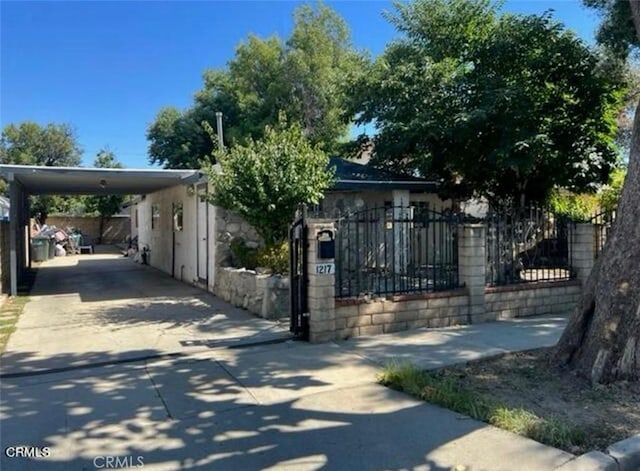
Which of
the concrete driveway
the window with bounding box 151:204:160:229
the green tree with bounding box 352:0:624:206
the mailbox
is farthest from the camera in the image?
the window with bounding box 151:204:160:229

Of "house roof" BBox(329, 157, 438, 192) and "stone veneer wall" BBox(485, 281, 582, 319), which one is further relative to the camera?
"house roof" BBox(329, 157, 438, 192)

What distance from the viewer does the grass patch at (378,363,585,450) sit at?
397 cm

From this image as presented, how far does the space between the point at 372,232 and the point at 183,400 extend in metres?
4.88

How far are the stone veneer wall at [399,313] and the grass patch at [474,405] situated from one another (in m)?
1.57

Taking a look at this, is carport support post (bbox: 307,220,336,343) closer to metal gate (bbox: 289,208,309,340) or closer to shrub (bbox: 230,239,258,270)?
metal gate (bbox: 289,208,309,340)

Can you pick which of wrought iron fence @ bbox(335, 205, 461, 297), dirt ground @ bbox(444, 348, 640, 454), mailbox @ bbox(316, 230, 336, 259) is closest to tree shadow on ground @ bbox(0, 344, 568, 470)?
dirt ground @ bbox(444, 348, 640, 454)

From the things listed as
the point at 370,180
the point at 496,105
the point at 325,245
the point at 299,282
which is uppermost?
the point at 496,105

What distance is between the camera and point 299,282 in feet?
23.8

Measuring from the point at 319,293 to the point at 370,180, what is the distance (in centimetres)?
607

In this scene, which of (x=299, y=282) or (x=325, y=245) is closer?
(x=325, y=245)

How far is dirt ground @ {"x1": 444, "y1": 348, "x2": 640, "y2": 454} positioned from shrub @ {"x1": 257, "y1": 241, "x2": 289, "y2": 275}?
3.97m

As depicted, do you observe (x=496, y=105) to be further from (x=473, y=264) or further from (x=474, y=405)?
(x=474, y=405)

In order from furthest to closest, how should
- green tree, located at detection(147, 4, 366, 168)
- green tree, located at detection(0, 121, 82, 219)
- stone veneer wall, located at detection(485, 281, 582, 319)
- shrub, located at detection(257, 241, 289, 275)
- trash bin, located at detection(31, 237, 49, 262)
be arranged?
green tree, located at detection(0, 121, 82, 219) → green tree, located at detection(147, 4, 366, 168) → trash bin, located at detection(31, 237, 49, 262) → shrub, located at detection(257, 241, 289, 275) → stone veneer wall, located at detection(485, 281, 582, 319)

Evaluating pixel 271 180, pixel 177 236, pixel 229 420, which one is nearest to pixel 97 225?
pixel 177 236
